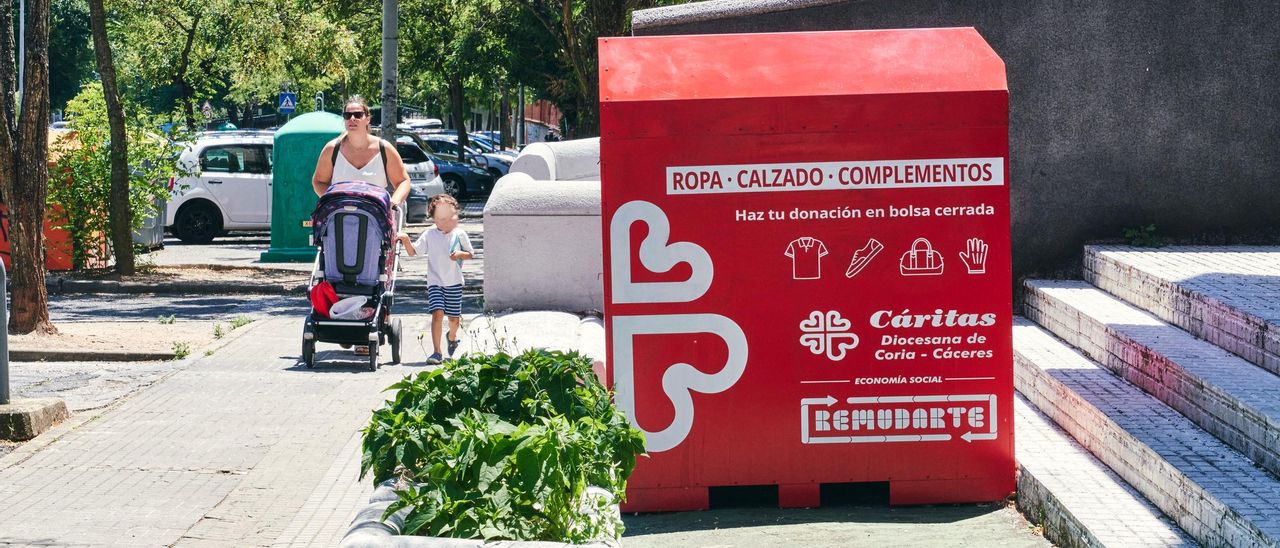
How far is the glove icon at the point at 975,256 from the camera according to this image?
5910 millimetres

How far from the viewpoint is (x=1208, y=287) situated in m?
6.98

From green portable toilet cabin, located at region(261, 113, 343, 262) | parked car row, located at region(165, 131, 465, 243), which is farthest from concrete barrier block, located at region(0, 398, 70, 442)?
parked car row, located at region(165, 131, 465, 243)

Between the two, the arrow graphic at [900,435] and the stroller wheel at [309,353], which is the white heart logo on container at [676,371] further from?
the stroller wheel at [309,353]

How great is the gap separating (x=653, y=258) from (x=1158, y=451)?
2.14 m

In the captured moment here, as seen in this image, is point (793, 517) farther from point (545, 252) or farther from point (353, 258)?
point (353, 258)

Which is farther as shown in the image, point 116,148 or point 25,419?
point 116,148

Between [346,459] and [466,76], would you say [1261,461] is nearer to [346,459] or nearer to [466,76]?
[346,459]

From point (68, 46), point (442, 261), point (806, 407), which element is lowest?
point (806, 407)

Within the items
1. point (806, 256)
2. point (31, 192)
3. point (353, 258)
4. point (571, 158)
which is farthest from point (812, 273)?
point (571, 158)

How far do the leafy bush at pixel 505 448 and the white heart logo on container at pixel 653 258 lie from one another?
1.09 meters

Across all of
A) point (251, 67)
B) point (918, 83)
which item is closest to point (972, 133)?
point (918, 83)

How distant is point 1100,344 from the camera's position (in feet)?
23.3

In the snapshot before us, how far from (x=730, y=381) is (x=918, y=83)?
1.48m

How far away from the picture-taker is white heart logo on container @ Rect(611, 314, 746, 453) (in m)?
5.96
